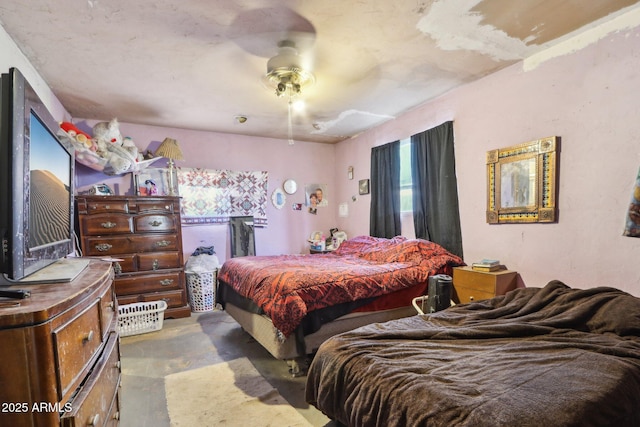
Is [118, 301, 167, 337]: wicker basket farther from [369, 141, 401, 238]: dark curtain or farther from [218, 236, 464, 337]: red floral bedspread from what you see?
[369, 141, 401, 238]: dark curtain

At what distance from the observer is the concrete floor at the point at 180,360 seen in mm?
1835

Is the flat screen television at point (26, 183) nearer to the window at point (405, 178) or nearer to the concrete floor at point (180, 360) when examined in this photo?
the concrete floor at point (180, 360)

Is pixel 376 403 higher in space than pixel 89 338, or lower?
lower

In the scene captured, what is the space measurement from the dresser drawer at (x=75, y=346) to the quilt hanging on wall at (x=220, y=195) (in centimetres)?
317

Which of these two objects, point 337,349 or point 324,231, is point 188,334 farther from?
point 324,231

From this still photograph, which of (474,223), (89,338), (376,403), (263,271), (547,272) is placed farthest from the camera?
(474,223)

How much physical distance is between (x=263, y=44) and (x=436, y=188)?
2.24 m

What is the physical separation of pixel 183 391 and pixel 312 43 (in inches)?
101

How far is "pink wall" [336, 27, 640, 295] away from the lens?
6.30 feet

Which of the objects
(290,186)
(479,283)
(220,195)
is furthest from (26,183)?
(290,186)

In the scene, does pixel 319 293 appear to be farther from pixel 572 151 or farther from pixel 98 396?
pixel 572 151

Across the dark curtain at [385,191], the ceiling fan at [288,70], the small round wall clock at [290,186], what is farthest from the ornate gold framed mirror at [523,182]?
the small round wall clock at [290,186]

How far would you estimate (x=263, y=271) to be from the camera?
8.23 ft

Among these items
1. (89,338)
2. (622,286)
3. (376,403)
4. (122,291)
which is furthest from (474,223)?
(122,291)
